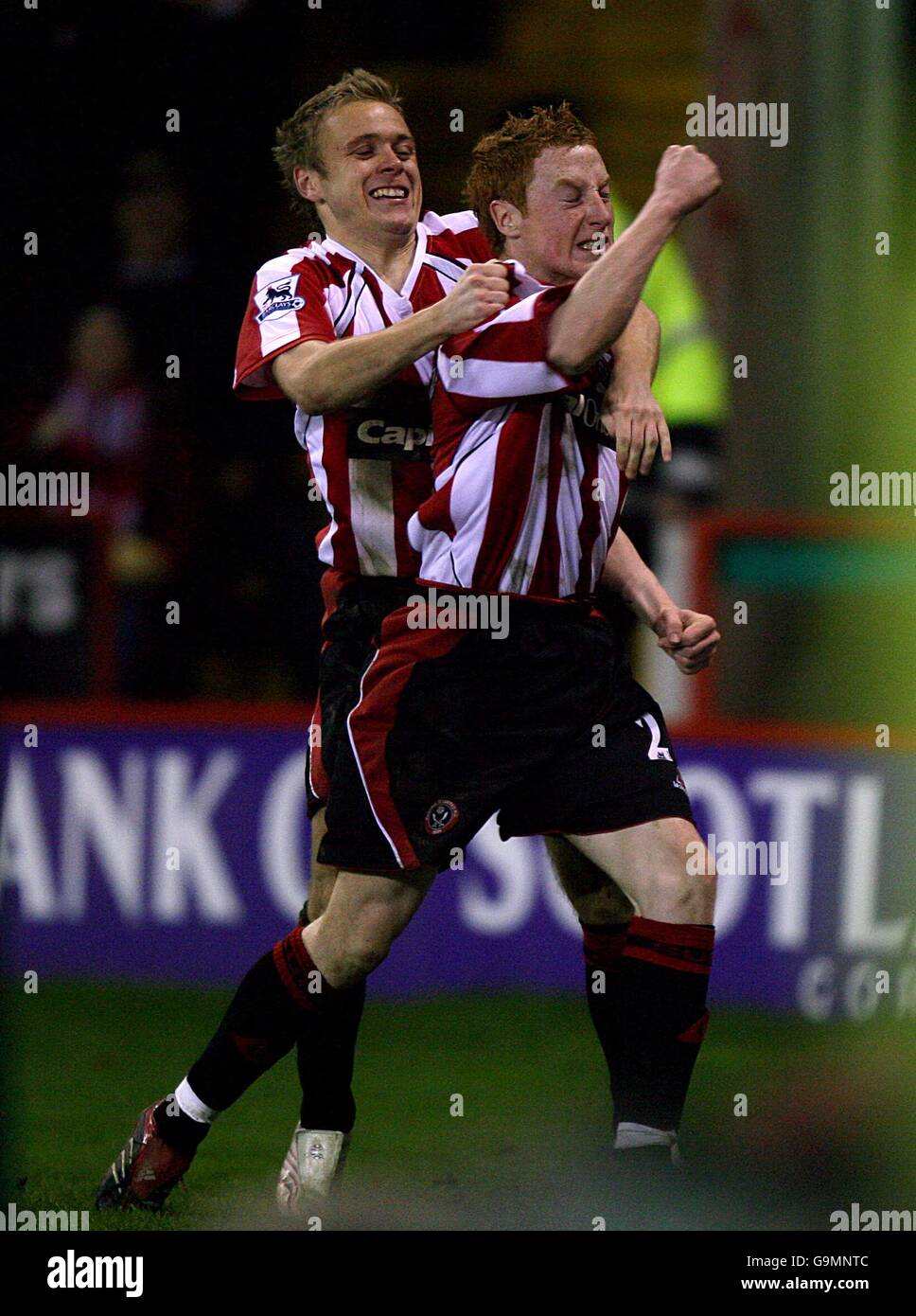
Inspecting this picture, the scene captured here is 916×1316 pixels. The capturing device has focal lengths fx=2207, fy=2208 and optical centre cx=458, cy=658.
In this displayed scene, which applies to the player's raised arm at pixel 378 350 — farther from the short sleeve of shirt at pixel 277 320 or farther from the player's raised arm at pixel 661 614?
the player's raised arm at pixel 661 614

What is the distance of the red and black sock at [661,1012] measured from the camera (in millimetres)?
3719

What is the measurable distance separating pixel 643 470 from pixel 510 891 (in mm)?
2552

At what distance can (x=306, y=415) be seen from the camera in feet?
13.3

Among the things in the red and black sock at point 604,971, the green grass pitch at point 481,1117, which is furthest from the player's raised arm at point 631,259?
the green grass pitch at point 481,1117

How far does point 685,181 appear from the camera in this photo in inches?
135

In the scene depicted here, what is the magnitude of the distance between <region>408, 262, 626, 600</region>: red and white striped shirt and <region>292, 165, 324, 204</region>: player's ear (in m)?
0.52

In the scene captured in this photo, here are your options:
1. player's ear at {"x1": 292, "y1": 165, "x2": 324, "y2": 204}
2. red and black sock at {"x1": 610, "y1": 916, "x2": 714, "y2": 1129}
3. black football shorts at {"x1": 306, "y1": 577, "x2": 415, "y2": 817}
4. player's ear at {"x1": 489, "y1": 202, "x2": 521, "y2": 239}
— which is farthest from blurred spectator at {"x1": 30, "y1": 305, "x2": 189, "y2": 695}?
red and black sock at {"x1": 610, "y1": 916, "x2": 714, "y2": 1129}

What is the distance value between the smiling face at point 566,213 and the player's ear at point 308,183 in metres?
0.44

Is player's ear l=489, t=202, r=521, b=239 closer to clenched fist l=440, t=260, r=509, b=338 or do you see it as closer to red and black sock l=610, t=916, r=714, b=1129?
clenched fist l=440, t=260, r=509, b=338

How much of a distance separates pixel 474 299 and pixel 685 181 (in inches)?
15.0

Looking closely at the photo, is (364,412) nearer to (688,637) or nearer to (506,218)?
(506,218)

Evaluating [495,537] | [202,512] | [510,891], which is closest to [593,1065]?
[510,891]

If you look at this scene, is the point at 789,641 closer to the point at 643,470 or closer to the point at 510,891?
the point at 510,891

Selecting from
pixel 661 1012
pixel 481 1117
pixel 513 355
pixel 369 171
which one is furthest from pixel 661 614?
pixel 481 1117
